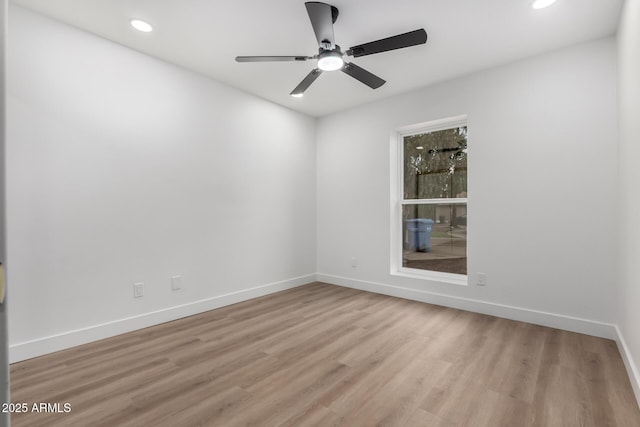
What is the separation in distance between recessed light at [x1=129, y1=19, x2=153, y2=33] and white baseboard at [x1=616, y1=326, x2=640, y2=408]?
4177 mm

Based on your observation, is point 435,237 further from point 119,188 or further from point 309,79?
point 119,188

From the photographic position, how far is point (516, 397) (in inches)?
71.2

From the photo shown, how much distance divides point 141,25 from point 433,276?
156 inches

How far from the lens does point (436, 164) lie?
12.5 feet

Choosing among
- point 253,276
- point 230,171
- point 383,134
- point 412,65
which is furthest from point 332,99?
point 253,276

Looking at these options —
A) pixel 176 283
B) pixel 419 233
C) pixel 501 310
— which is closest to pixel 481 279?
pixel 501 310

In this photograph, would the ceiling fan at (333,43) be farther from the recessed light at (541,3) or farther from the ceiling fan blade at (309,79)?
the recessed light at (541,3)

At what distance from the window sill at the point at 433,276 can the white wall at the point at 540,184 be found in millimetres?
81

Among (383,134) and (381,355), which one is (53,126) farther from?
(383,134)

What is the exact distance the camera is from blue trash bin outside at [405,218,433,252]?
3.98 m

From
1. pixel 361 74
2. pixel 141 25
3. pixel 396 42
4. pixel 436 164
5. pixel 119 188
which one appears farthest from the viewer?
pixel 436 164

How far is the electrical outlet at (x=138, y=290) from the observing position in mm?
2830

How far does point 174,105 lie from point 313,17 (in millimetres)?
1845

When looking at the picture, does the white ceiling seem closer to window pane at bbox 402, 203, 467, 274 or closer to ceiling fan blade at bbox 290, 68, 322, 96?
ceiling fan blade at bbox 290, 68, 322, 96
